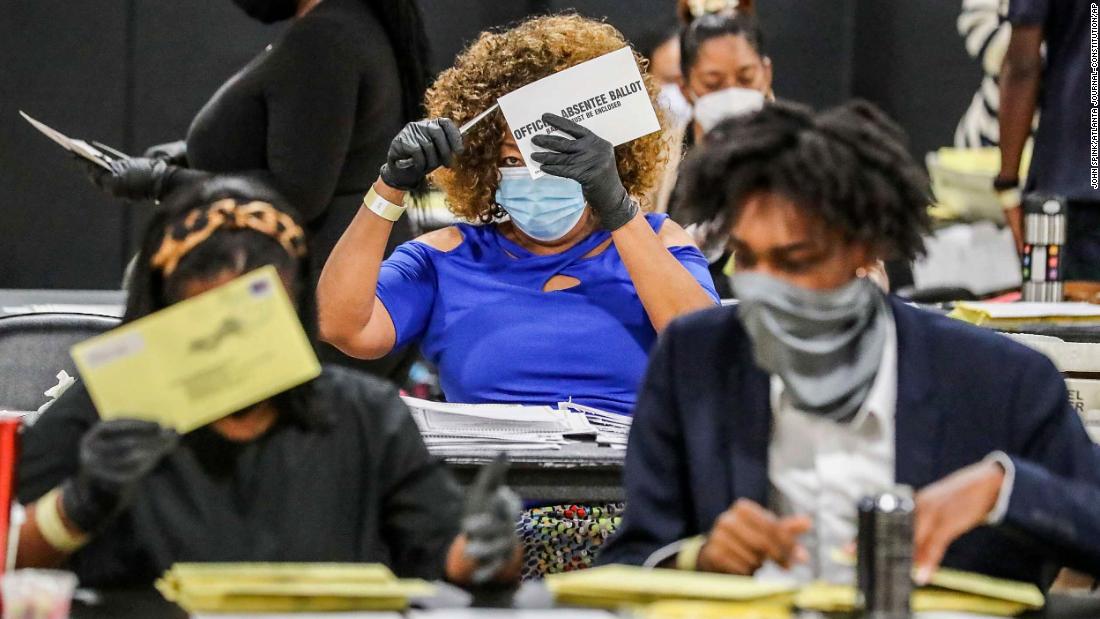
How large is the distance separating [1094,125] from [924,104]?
269 cm

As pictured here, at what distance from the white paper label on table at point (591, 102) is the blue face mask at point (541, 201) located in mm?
73

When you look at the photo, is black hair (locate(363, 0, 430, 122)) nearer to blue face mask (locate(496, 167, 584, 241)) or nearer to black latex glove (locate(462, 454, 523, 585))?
blue face mask (locate(496, 167, 584, 241))

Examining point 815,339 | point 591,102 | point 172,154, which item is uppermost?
point 591,102

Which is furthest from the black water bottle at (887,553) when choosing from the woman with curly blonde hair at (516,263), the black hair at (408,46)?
the black hair at (408,46)

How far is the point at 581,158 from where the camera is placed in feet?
8.25

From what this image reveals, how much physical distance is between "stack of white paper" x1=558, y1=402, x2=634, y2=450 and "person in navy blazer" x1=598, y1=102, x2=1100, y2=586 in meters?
0.46

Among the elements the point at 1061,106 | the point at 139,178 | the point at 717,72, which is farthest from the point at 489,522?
the point at 717,72

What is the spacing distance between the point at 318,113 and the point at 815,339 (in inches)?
63.5

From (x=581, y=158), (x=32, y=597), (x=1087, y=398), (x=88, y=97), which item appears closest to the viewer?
(x=32, y=597)

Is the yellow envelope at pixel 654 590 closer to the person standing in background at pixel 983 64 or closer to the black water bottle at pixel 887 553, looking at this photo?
the black water bottle at pixel 887 553

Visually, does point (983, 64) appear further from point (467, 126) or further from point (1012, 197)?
point (467, 126)

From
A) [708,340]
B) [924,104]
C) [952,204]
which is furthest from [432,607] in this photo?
[924,104]

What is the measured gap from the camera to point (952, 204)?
5.18m

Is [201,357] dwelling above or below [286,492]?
above
